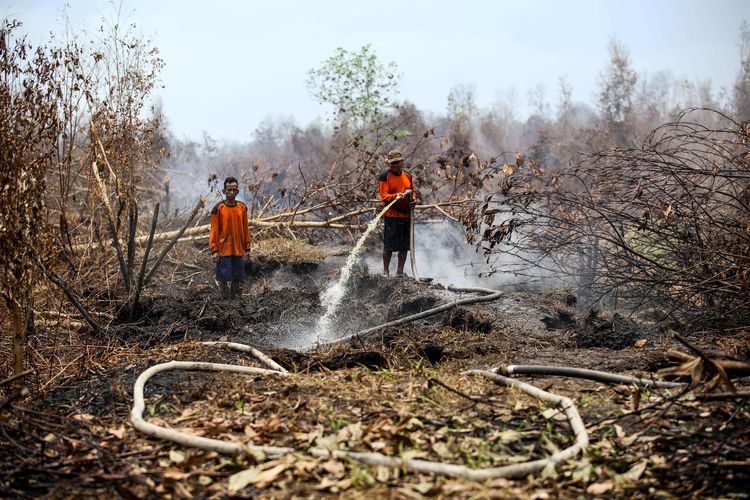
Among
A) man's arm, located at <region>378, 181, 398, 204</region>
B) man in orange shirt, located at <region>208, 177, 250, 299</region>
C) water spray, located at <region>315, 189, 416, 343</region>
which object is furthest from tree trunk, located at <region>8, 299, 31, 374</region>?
man's arm, located at <region>378, 181, 398, 204</region>

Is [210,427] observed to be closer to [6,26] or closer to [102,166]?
[6,26]

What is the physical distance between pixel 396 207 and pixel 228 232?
2.36 m

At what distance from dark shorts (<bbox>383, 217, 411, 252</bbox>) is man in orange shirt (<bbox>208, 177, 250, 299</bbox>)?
6.54ft

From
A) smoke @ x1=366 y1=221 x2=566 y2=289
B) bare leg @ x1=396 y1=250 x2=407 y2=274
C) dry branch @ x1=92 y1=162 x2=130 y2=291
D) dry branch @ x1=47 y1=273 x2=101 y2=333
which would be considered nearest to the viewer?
dry branch @ x1=47 y1=273 x2=101 y2=333

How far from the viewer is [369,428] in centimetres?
356

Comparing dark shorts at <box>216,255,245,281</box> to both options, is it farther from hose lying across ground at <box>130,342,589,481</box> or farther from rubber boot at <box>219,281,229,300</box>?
hose lying across ground at <box>130,342,589,481</box>

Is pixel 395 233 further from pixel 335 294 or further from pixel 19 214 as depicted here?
pixel 19 214

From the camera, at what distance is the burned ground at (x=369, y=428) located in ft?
10.1

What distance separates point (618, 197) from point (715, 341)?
63.3 inches

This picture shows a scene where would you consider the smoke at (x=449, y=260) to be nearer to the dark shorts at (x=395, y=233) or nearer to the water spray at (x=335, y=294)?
the dark shorts at (x=395, y=233)

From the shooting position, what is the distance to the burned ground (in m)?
3.07

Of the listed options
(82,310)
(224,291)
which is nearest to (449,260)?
(224,291)

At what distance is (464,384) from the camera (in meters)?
4.34

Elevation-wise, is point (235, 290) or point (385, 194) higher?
point (385, 194)
